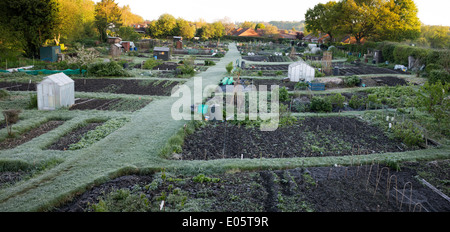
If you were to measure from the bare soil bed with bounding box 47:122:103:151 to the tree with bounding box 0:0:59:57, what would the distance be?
67.3 ft

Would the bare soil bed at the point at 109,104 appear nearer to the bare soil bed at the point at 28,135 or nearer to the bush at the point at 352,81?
the bare soil bed at the point at 28,135

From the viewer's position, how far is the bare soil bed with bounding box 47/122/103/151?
8796mm

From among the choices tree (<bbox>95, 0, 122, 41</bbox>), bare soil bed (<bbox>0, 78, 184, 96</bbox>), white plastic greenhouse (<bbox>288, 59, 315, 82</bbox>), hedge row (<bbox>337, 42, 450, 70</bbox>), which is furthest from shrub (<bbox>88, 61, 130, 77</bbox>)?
tree (<bbox>95, 0, 122, 41</bbox>)

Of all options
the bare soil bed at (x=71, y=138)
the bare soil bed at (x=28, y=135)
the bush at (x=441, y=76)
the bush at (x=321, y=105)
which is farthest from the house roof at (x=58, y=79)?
the bush at (x=441, y=76)

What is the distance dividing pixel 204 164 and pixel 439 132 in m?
8.55

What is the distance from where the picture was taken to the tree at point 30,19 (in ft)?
82.1

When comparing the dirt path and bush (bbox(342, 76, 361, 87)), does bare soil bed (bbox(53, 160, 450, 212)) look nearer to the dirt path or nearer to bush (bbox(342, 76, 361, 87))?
the dirt path

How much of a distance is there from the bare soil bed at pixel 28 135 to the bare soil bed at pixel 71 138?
0.92 metres

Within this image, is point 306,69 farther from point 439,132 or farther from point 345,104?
point 439,132

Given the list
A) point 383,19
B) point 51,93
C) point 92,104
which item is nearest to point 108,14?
point 383,19

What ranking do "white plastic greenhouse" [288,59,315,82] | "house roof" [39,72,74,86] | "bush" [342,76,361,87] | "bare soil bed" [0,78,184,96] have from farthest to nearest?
1. "white plastic greenhouse" [288,59,315,82]
2. "bush" [342,76,361,87]
3. "bare soil bed" [0,78,184,96]
4. "house roof" [39,72,74,86]

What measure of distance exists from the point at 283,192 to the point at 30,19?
28.0 meters

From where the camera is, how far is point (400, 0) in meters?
41.3
